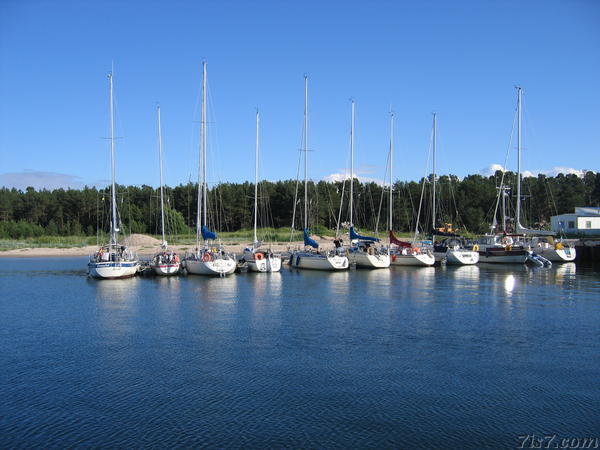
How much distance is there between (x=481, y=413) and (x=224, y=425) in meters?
7.32

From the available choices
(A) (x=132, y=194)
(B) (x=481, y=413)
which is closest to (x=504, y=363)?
(B) (x=481, y=413)

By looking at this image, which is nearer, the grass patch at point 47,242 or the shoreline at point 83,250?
the shoreline at point 83,250

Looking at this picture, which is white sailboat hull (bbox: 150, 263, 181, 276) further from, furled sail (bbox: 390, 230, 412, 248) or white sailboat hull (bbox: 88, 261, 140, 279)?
furled sail (bbox: 390, 230, 412, 248)

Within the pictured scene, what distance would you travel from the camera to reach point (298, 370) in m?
21.3

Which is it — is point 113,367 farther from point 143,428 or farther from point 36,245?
point 36,245

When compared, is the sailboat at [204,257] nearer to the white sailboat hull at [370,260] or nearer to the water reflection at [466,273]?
the white sailboat hull at [370,260]

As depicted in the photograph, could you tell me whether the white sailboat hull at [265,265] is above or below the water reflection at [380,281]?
above

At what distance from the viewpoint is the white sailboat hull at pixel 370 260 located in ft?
198

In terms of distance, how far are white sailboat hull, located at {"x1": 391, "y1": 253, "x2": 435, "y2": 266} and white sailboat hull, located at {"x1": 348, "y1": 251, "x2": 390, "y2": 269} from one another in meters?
3.36

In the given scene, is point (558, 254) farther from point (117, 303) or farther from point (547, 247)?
point (117, 303)

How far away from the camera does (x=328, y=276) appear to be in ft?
177

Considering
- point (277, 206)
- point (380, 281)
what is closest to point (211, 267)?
point (380, 281)

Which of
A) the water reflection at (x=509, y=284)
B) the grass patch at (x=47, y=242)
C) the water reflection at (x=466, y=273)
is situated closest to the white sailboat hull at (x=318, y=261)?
the water reflection at (x=466, y=273)

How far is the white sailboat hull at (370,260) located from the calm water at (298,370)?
2018 centimetres
